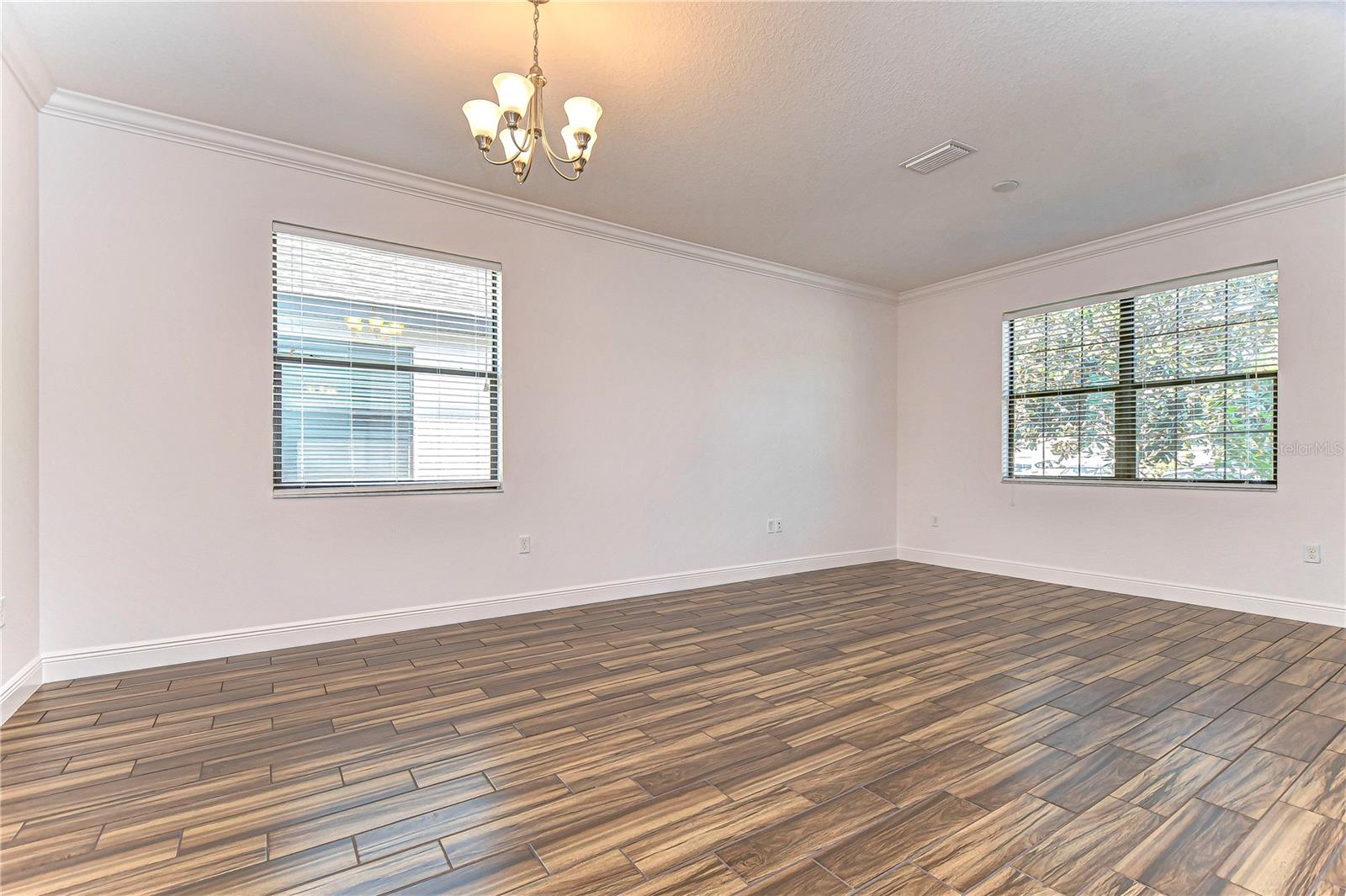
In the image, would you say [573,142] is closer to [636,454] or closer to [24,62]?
[24,62]

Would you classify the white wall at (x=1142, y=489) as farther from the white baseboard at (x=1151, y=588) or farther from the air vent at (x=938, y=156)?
the air vent at (x=938, y=156)

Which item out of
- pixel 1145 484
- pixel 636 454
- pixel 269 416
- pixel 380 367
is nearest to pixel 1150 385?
pixel 1145 484

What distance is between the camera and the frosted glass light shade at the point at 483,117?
96.6 inches

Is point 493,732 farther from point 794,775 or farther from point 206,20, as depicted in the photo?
point 206,20

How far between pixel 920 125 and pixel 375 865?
12.3 feet

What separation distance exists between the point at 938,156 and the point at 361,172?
3309 mm

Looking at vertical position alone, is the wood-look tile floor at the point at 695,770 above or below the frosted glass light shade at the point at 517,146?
below

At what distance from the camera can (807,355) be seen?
6.00m

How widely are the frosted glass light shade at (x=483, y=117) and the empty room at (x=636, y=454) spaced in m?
0.03

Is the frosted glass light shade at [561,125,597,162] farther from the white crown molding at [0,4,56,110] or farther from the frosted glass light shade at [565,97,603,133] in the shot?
the white crown molding at [0,4,56,110]

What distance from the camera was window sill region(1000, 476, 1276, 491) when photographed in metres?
4.35

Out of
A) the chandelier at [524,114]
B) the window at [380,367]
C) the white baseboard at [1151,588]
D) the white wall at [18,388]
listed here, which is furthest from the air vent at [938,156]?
the white wall at [18,388]

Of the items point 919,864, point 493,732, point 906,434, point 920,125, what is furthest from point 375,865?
point 906,434

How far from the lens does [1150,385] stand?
16.0ft
